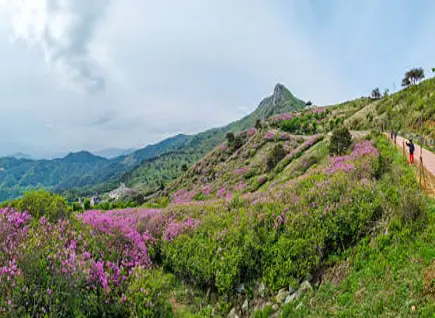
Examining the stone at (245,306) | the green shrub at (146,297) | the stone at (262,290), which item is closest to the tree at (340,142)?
the stone at (262,290)

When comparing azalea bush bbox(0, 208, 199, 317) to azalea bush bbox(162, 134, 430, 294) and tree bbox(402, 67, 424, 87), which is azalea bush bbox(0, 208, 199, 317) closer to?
azalea bush bbox(162, 134, 430, 294)

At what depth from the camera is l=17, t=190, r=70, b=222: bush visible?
8227 millimetres

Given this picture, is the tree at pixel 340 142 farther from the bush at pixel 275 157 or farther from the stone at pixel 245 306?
the stone at pixel 245 306

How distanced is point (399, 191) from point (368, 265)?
11.4ft

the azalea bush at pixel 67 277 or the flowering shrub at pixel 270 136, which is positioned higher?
the flowering shrub at pixel 270 136

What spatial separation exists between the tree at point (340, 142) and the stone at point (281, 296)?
1737cm

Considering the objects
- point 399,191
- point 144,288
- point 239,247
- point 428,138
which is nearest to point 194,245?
A: point 239,247

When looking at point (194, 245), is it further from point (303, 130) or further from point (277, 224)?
point (303, 130)

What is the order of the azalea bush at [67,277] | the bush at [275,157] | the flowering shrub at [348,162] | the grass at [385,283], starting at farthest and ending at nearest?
the bush at [275,157] < the flowering shrub at [348,162] < the azalea bush at [67,277] < the grass at [385,283]

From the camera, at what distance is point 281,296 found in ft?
19.3

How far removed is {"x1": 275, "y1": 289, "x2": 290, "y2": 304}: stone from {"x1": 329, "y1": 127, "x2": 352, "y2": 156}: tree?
17.4 meters

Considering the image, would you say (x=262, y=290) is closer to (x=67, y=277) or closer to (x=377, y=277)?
(x=377, y=277)

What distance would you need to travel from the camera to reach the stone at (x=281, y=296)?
A: 19.0ft

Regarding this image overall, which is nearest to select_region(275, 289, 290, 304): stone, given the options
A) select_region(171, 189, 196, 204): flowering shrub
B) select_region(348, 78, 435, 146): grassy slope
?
select_region(348, 78, 435, 146): grassy slope
